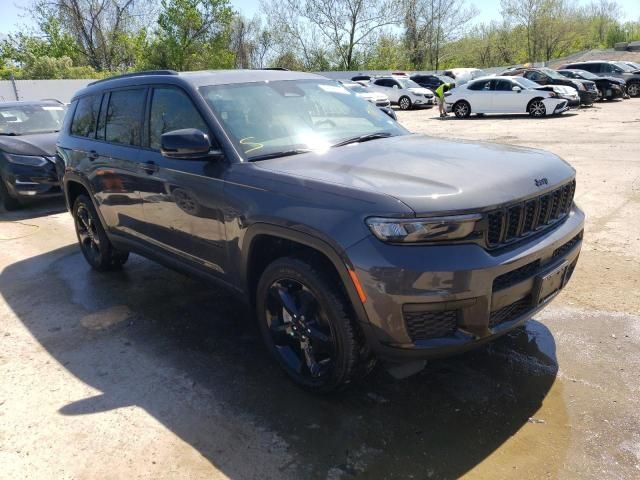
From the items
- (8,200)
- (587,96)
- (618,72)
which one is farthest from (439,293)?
(618,72)

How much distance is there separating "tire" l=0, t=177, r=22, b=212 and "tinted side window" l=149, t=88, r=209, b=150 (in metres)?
5.65

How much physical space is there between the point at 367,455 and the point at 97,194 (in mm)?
3547

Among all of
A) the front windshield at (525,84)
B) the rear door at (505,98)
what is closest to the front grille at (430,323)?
the rear door at (505,98)

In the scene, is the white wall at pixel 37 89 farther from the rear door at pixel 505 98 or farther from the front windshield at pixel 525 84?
the front windshield at pixel 525 84

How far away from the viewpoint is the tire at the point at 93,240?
17.3 ft

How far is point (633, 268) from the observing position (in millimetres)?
4766

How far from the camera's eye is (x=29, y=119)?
369 inches

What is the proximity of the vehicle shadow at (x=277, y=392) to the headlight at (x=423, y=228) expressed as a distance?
1057mm

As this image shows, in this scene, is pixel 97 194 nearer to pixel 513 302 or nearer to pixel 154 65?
pixel 513 302

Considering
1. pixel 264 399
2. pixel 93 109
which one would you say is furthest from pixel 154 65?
pixel 264 399

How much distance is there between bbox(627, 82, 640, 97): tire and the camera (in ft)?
86.0

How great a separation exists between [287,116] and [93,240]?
292cm

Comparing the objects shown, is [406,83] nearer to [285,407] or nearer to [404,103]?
[404,103]

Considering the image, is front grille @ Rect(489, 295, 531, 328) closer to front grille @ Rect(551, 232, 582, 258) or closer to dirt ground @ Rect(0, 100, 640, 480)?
front grille @ Rect(551, 232, 582, 258)
